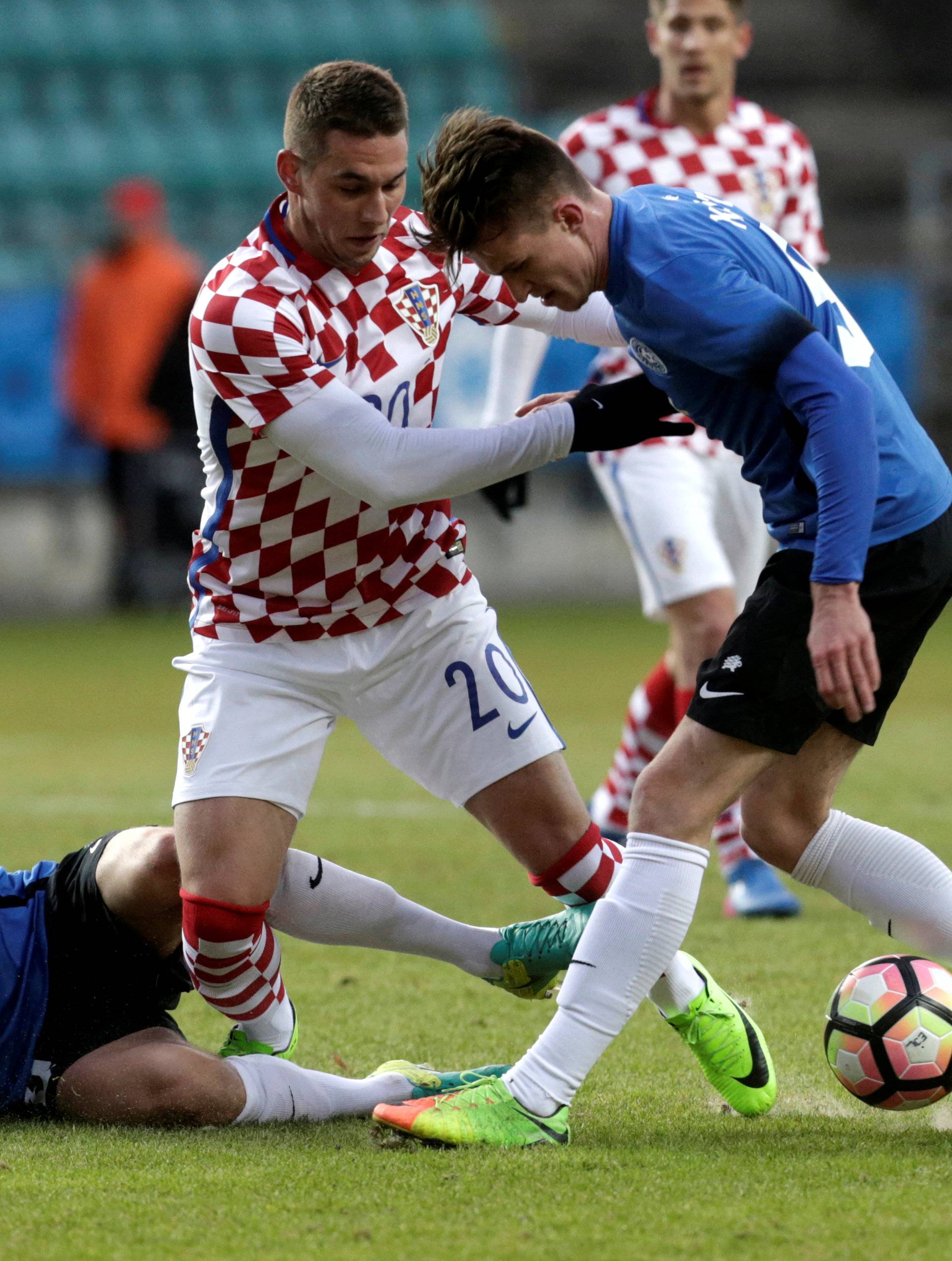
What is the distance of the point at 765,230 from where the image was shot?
3146 mm

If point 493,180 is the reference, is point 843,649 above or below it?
below

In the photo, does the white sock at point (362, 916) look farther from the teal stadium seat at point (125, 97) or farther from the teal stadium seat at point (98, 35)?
the teal stadium seat at point (98, 35)

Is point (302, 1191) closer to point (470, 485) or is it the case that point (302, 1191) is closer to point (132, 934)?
point (132, 934)

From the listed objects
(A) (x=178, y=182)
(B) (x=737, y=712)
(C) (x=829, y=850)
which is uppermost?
(B) (x=737, y=712)

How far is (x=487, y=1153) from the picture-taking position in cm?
295

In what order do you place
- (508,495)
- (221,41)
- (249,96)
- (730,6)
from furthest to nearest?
(221,41)
(249,96)
(730,6)
(508,495)

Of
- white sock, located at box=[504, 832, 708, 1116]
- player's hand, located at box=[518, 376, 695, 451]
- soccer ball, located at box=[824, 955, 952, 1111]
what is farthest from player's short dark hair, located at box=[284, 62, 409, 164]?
soccer ball, located at box=[824, 955, 952, 1111]

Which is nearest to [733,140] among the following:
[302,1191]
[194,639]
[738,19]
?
[738,19]

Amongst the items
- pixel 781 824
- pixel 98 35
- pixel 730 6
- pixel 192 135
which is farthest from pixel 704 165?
pixel 98 35

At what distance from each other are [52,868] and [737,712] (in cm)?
134

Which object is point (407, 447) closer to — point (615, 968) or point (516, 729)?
point (516, 729)

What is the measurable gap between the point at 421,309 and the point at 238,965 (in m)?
1.30

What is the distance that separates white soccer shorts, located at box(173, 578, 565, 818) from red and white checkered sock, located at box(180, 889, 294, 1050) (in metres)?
0.25

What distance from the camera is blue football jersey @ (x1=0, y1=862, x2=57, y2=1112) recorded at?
3.15 meters
